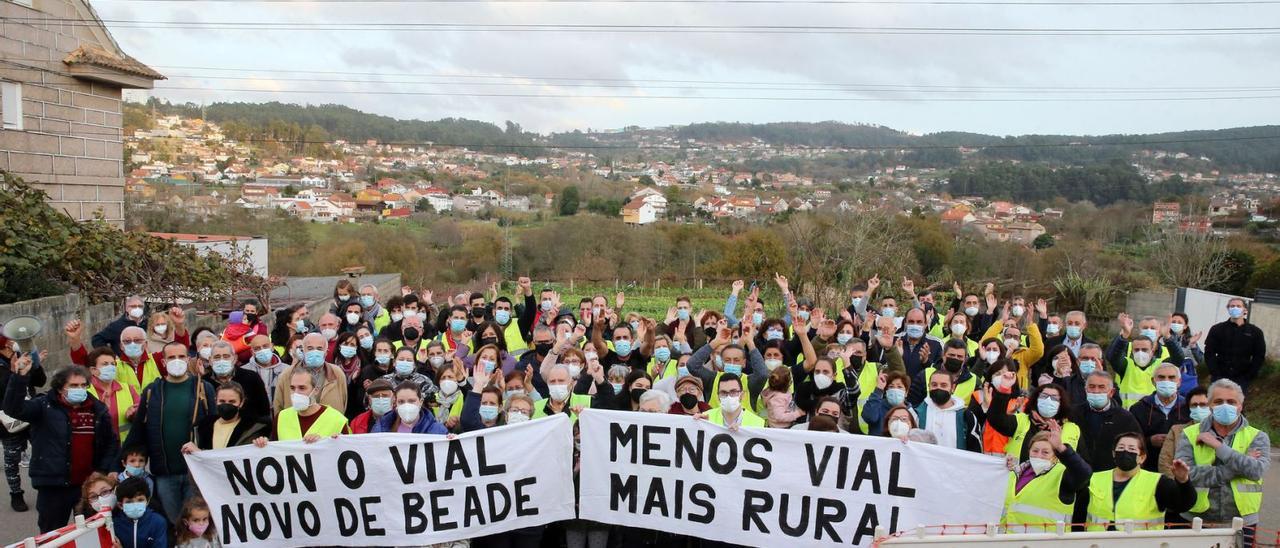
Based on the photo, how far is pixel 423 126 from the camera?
3750 inches

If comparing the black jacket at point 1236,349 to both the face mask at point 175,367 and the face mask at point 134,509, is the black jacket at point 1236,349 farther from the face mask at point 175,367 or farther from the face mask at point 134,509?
the face mask at point 134,509

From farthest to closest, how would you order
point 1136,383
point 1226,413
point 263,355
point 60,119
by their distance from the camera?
point 60,119, point 1136,383, point 263,355, point 1226,413

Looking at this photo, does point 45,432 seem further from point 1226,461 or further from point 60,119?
point 60,119

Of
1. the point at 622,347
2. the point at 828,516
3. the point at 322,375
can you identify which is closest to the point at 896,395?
the point at 828,516

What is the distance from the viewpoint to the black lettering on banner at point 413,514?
6184 mm

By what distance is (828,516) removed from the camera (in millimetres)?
6004

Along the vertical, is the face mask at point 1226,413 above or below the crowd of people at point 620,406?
above

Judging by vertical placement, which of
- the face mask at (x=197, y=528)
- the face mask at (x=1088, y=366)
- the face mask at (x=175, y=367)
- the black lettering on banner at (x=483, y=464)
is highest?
the face mask at (x=1088, y=366)

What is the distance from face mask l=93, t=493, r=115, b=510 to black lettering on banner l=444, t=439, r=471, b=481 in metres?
2.07

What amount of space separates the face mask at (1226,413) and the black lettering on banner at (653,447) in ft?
11.5

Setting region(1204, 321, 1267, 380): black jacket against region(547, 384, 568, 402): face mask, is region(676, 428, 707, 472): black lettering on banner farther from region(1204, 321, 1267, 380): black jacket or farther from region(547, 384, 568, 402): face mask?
region(1204, 321, 1267, 380): black jacket

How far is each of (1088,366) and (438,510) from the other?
17.4ft

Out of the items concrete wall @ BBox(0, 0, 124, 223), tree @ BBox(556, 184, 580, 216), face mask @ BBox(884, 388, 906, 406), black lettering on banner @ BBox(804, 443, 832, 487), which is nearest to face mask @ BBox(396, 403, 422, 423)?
black lettering on banner @ BBox(804, 443, 832, 487)

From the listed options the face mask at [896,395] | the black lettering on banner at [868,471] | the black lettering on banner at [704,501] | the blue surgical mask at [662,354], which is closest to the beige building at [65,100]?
the blue surgical mask at [662,354]
